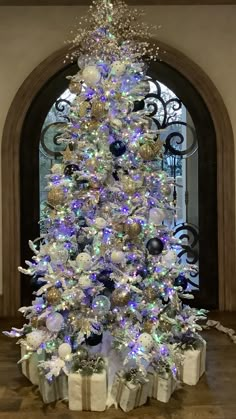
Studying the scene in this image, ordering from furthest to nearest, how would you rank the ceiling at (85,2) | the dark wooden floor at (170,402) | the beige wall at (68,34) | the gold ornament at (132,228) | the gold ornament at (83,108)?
the beige wall at (68,34)
the ceiling at (85,2)
the gold ornament at (83,108)
the gold ornament at (132,228)
the dark wooden floor at (170,402)

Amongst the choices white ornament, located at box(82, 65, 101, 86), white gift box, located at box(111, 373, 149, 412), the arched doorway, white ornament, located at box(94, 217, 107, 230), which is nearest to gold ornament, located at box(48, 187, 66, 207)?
white ornament, located at box(94, 217, 107, 230)

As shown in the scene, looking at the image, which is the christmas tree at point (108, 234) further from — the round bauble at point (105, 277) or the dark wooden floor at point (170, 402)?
the dark wooden floor at point (170, 402)

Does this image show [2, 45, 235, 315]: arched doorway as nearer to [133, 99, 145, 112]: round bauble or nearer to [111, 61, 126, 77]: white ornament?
[133, 99, 145, 112]: round bauble

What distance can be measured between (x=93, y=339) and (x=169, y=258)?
1.84 feet

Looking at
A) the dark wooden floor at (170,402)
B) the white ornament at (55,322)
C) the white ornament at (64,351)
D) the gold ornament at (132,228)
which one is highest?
the gold ornament at (132,228)

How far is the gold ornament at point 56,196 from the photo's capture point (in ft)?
8.78

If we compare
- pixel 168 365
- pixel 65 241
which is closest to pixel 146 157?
pixel 65 241

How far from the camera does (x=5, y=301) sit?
160 inches

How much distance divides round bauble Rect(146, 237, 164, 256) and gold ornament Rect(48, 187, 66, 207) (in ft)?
1.63

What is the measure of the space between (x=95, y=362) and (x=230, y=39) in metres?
2.76

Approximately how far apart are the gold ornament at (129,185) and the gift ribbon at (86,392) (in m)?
0.92

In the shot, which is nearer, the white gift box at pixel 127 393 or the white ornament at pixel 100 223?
the white gift box at pixel 127 393

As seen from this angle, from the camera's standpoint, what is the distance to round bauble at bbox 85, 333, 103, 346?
2586 millimetres

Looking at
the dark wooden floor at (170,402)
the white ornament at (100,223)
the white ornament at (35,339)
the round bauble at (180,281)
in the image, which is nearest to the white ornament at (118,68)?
the white ornament at (100,223)
